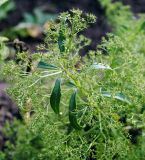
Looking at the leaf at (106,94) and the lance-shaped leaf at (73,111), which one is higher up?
the leaf at (106,94)

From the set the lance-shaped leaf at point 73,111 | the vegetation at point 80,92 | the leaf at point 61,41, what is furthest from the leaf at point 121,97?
the leaf at point 61,41

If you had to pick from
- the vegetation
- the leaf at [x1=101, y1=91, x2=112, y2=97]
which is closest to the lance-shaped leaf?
the vegetation

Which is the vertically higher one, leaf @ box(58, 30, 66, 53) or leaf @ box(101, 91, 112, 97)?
leaf @ box(58, 30, 66, 53)

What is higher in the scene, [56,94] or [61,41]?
[61,41]

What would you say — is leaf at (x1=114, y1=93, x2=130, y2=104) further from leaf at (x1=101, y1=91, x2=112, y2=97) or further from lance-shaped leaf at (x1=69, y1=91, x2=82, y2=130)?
lance-shaped leaf at (x1=69, y1=91, x2=82, y2=130)

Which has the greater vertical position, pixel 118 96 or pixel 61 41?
pixel 61 41

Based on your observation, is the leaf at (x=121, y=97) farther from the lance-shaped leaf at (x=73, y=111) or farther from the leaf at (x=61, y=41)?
the leaf at (x=61, y=41)

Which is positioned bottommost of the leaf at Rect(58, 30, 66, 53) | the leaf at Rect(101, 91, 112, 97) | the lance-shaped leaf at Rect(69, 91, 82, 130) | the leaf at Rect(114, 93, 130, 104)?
the lance-shaped leaf at Rect(69, 91, 82, 130)

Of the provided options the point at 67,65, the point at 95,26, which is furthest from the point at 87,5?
the point at 67,65

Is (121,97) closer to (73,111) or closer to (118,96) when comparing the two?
(118,96)

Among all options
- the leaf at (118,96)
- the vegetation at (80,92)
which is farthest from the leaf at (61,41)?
the leaf at (118,96)

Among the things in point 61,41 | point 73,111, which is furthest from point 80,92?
point 61,41

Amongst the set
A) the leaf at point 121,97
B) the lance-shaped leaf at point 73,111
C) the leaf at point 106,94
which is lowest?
the lance-shaped leaf at point 73,111
